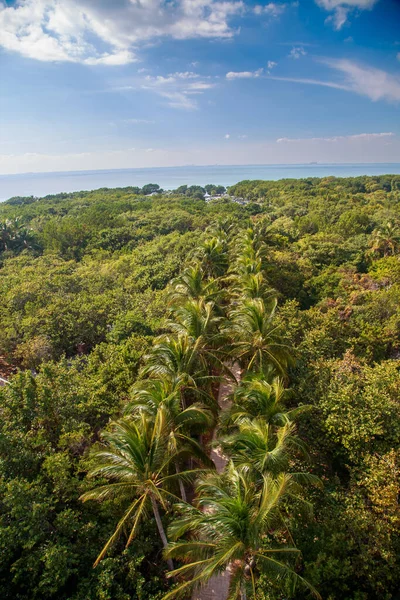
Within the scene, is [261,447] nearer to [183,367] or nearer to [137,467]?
[137,467]

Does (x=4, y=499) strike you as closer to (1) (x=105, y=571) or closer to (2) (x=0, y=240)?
(1) (x=105, y=571)

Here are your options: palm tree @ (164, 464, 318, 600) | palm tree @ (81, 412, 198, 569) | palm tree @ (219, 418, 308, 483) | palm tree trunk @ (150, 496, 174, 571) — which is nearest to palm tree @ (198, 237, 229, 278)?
palm tree @ (219, 418, 308, 483)

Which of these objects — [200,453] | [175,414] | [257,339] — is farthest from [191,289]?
[200,453]

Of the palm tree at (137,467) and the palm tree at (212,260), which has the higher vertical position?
the palm tree at (212,260)

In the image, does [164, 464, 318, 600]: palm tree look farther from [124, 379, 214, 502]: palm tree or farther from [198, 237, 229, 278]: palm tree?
[198, 237, 229, 278]: palm tree

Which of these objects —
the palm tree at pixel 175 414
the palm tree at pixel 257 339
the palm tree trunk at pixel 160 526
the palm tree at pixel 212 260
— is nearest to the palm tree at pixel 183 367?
the palm tree at pixel 175 414

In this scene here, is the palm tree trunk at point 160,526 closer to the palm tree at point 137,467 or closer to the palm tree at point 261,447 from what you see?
the palm tree at point 137,467

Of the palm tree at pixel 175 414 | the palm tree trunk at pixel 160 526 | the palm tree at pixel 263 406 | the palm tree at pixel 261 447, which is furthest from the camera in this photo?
the palm tree at pixel 263 406
